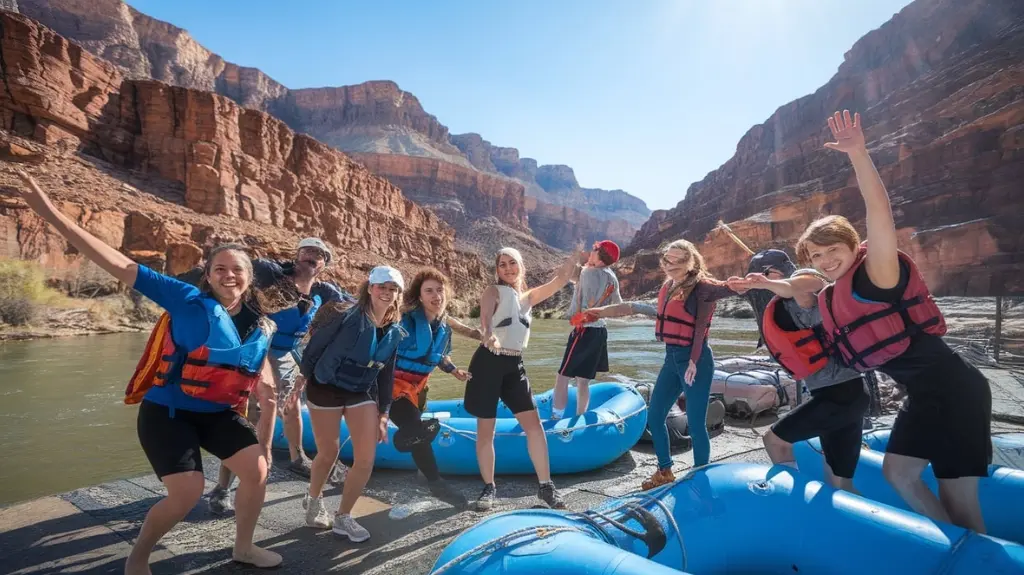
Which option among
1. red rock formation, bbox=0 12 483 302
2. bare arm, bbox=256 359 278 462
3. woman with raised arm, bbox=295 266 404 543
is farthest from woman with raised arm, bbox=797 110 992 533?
red rock formation, bbox=0 12 483 302

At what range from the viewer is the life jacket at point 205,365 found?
84.7 inches

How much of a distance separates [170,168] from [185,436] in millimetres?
44083

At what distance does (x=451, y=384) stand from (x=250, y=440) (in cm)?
885

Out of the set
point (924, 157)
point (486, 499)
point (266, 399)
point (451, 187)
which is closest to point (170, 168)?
point (266, 399)

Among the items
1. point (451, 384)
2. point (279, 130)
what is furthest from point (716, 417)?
point (279, 130)

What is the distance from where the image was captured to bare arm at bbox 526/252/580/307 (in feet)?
11.9

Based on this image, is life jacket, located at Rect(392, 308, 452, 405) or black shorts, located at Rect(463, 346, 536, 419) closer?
black shorts, located at Rect(463, 346, 536, 419)

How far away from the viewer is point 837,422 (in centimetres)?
251

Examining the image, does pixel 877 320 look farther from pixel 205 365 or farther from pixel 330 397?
pixel 205 365

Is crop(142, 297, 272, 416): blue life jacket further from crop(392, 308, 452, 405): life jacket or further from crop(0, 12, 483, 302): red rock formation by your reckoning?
crop(0, 12, 483, 302): red rock formation

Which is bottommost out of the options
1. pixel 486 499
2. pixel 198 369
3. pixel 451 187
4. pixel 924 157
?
pixel 486 499

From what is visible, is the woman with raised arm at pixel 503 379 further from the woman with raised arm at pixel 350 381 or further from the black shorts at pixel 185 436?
the black shorts at pixel 185 436

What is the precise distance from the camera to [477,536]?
5.74 feet

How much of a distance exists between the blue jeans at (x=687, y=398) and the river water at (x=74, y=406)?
4193 mm
